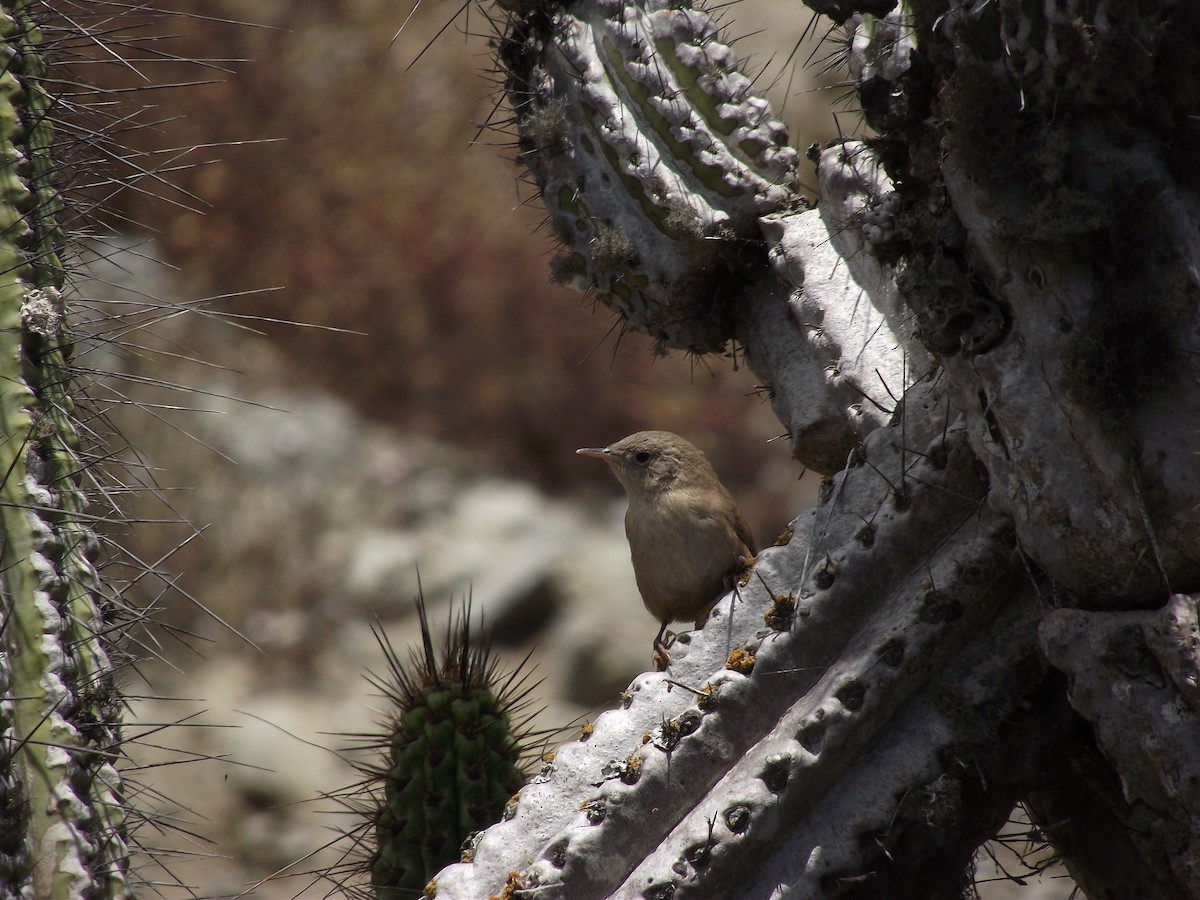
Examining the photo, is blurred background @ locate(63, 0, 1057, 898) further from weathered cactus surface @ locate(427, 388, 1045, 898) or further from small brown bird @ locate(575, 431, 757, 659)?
weathered cactus surface @ locate(427, 388, 1045, 898)

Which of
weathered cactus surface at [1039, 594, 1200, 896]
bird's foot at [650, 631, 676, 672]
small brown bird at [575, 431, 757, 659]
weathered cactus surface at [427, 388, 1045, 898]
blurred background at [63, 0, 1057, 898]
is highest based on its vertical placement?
→ blurred background at [63, 0, 1057, 898]

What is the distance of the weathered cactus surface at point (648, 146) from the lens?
3443 mm

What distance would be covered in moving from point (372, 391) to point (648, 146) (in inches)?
373

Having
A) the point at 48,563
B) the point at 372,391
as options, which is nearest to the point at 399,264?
the point at 372,391

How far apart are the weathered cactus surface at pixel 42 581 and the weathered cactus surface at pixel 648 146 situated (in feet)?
4.77

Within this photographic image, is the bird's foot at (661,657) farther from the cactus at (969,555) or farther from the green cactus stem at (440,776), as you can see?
the green cactus stem at (440,776)

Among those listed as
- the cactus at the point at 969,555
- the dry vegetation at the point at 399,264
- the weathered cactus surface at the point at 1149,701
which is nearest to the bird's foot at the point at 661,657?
the cactus at the point at 969,555

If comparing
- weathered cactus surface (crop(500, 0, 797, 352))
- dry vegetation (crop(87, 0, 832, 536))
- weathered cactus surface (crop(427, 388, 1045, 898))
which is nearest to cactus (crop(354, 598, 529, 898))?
weathered cactus surface (crop(427, 388, 1045, 898))

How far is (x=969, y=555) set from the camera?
248 centimetres

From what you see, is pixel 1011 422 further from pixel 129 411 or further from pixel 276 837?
pixel 129 411

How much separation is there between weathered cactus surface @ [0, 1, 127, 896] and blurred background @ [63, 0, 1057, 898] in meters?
8.21

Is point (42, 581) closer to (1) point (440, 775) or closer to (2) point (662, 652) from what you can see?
(1) point (440, 775)

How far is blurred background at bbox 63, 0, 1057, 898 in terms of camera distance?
1149 cm

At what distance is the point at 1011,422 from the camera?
7.31 ft
